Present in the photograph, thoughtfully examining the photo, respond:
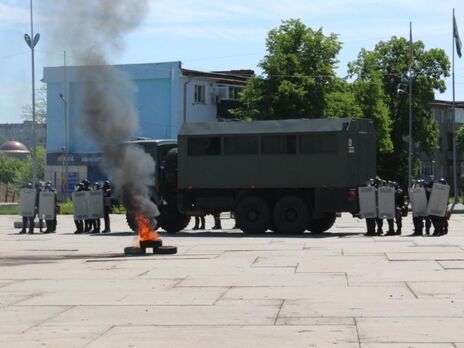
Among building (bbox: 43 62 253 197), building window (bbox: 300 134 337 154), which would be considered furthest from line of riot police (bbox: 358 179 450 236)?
building (bbox: 43 62 253 197)

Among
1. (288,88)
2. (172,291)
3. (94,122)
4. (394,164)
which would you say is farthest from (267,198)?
(394,164)

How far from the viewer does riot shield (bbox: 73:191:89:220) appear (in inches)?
1261

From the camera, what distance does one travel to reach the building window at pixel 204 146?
30547mm

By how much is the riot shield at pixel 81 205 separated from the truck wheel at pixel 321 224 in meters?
7.36

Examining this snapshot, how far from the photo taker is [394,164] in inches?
3194

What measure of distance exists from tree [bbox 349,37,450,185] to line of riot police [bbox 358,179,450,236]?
169 ft

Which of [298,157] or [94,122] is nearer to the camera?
[94,122]

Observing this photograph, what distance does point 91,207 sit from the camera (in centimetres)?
3212

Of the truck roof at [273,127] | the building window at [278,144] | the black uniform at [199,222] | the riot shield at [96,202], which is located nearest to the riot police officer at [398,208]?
the truck roof at [273,127]

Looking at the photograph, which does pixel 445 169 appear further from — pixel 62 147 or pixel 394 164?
pixel 62 147

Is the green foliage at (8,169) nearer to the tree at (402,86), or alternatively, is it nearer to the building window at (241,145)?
the tree at (402,86)

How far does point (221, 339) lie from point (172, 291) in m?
4.37

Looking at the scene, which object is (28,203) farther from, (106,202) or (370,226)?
(370,226)

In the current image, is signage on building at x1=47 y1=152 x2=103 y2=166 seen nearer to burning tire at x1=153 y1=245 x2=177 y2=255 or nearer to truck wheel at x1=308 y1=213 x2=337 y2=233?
truck wheel at x1=308 y1=213 x2=337 y2=233
